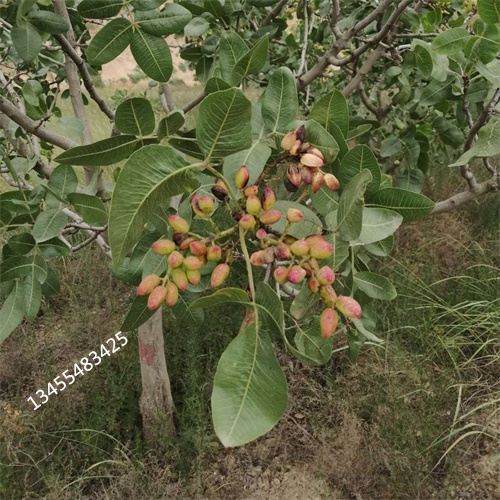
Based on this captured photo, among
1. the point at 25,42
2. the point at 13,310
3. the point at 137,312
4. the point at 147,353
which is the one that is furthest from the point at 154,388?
the point at 25,42

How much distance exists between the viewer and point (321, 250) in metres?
0.46

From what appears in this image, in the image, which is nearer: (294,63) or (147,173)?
(147,173)

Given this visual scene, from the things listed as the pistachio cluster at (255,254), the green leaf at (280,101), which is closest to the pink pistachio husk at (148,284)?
the pistachio cluster at (255,254)

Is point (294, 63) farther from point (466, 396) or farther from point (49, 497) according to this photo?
point (49, 497)

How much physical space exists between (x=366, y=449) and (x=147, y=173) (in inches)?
63.4

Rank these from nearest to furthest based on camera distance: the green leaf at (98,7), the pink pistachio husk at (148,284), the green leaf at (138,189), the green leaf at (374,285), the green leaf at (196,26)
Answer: the green leaf at (138,189), the pink pistachio husk at (148,284), the green leaf at (374,285), the green leaf at (98,7), the green leaf at (196,26)

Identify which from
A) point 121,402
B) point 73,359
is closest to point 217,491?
point 121,402

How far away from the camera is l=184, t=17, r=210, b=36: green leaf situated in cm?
95

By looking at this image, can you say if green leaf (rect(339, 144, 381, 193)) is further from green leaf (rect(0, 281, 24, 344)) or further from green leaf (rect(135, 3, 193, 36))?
green leaf (rect(0, 281, 24, 344))

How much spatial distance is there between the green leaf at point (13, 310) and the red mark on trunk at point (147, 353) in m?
0.89

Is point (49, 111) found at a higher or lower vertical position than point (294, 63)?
higher

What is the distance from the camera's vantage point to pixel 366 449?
1750mm

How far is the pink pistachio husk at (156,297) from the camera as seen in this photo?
1.55 feet

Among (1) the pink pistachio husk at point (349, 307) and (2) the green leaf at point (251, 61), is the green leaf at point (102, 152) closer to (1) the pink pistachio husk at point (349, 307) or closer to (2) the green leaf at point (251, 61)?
(2) the green leaf at point (251, 61)
